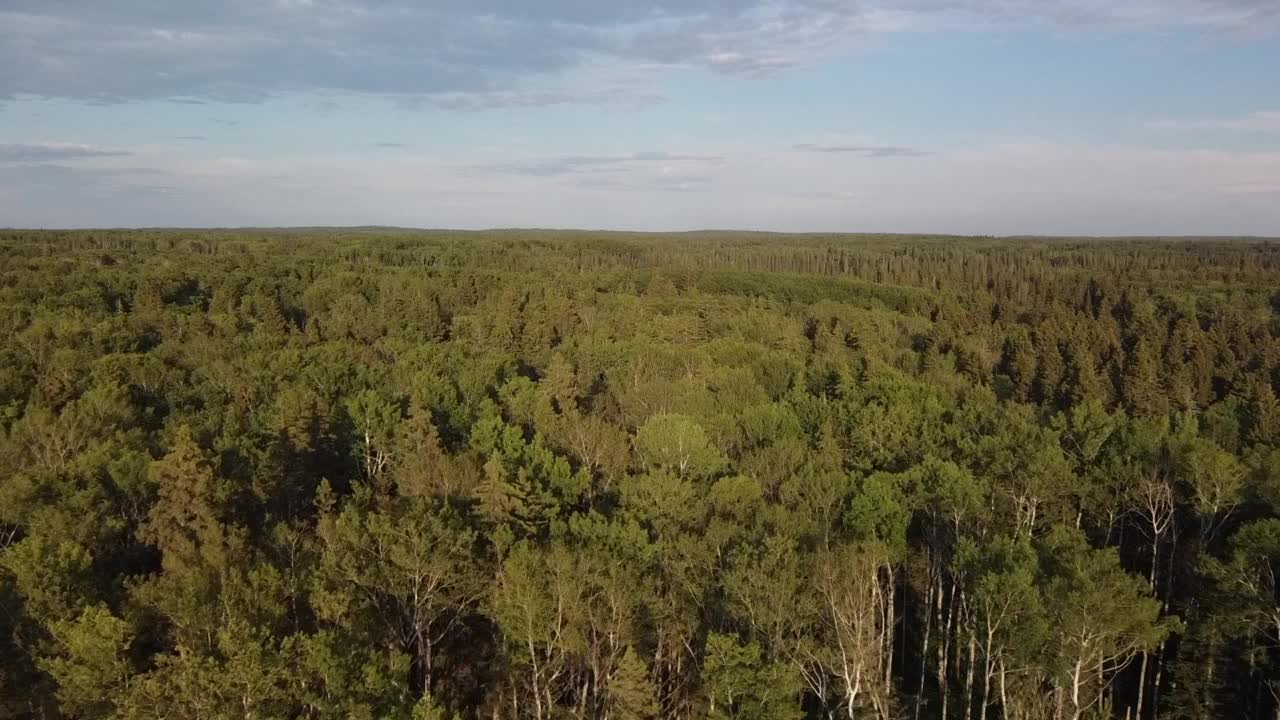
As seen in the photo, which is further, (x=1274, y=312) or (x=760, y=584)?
(x=1274, y=312)

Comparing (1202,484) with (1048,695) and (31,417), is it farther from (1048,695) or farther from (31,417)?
(31,417)

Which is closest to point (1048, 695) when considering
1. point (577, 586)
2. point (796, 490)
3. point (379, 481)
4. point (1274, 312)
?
point (796, 490)

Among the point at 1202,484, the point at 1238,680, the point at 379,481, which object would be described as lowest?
the point at 1238,680

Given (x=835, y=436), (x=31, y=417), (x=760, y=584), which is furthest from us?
(x=835, y=436)

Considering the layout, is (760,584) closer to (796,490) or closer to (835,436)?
(796,490)

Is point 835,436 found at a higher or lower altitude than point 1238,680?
higher

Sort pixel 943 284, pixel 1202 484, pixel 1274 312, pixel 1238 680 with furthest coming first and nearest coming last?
1. pixel 943 284
2. pixel 1274 312
3. pixel 1202 484
4. pixel 1238 680
